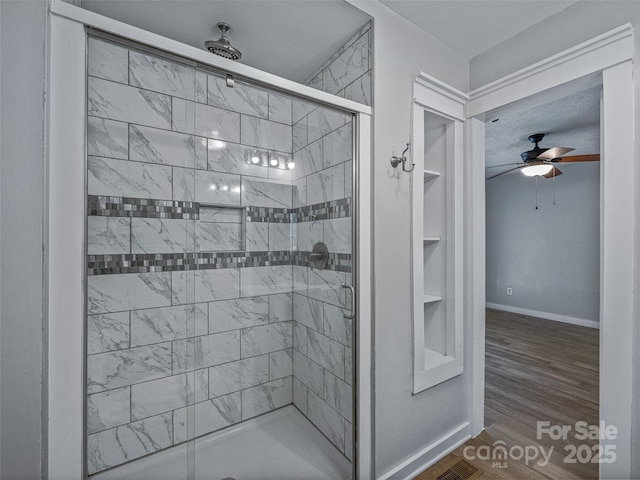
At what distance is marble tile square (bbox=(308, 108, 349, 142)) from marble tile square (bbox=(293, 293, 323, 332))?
92cm

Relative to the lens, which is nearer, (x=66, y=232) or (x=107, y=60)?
(x=66, y=232)

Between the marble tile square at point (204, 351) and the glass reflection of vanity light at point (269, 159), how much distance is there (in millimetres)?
1035

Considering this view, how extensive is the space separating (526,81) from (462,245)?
0.97 m

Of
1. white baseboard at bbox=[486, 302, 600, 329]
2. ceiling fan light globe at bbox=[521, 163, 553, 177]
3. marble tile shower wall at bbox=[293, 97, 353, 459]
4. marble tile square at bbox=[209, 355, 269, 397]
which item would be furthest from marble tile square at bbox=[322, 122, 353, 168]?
white baseboard at bbox=[486, 302, 600, 329]

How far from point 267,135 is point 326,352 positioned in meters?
1.28

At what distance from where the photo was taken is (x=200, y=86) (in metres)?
1.29

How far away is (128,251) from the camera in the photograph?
5.17 ft

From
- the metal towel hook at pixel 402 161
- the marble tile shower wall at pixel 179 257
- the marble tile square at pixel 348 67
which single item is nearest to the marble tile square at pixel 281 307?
the marble tile shower wall at pixel 179 257

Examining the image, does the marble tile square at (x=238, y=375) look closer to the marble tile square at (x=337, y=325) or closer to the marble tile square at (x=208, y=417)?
the marble tile square at (x=208, y=417)

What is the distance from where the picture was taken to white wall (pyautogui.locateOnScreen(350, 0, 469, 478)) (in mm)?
1494

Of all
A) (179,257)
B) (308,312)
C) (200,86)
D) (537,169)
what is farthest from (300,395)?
(537,169)

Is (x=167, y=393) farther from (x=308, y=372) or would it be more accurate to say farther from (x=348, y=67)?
(x=348, y=67)

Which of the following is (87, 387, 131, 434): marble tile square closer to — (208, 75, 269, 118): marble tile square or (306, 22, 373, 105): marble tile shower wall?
(208, 75, 269, 118): marble tile square

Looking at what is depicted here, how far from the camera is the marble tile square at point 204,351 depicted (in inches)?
67.1
